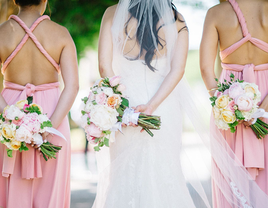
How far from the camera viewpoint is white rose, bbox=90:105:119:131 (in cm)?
288

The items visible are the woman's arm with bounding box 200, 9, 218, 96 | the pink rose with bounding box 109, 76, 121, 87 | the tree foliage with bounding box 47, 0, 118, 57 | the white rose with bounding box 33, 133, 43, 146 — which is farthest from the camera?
the tree foliage with bounding box 47, 0, 118, 57

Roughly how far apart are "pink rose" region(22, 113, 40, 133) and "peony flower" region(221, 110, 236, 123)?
1.61 m

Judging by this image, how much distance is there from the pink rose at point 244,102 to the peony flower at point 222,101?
0.33 feet

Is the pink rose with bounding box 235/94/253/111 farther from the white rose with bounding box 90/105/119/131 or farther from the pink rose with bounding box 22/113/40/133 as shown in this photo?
the pink rose with bounding box 22/113/40/133

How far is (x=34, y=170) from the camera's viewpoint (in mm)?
3414

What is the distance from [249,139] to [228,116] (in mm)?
376

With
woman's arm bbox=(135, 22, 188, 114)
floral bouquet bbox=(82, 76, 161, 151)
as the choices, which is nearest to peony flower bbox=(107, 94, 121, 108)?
floral bouquet bbox=(82, 76, 161, 151)

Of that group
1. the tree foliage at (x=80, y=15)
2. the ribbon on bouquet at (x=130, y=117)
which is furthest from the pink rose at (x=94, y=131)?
the tree foliage at (x=80, y=15)

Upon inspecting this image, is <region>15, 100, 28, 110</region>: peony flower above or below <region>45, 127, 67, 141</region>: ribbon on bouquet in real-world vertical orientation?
above

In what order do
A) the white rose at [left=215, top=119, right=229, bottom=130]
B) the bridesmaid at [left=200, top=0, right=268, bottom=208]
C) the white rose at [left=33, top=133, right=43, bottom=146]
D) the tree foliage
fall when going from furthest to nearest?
the tree foliage, the bridesmaid at [left=200, top=0, right=268, bottom=208], the white rose at [left=215, top=119, right=229, bottom=130], the white rose at [left=33, top=133, right=43, bottom=146]

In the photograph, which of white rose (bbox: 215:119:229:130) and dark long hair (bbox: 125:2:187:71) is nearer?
dark long hair (bbox: 125:2:187:71)

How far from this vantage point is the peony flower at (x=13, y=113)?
3.14 metres

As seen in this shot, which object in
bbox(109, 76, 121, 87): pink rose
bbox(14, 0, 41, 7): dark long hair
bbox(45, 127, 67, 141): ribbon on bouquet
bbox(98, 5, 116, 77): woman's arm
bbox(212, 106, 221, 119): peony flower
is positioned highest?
bbox(14, 0, 41, 7): dark long hair

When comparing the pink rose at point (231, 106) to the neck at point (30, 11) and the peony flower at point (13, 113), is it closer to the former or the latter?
the peony flower at point (13, 113)
